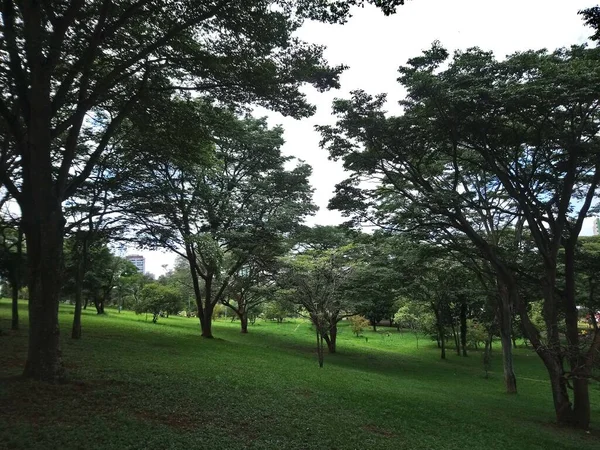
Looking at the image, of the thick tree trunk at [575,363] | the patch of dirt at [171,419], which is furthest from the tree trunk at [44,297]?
the thick tree trunk at [575,363]

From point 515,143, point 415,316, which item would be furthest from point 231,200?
point 415,316

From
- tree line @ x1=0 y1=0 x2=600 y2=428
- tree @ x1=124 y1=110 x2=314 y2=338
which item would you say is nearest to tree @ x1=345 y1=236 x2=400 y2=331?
tree line @ x1=0 y1=0 x2=600 y2=428

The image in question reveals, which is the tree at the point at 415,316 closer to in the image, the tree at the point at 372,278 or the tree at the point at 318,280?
the tree at the point at 372,278

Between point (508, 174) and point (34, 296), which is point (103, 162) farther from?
point (508, 174)

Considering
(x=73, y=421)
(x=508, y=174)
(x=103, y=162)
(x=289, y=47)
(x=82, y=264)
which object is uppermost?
(x=289, y=47)

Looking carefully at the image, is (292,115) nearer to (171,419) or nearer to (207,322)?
(171,419)

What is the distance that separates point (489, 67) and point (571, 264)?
18.6 feet

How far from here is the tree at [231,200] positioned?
14367 millimetres

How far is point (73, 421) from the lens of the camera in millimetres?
5312

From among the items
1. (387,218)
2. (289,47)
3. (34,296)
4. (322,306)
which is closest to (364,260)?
(322,306)

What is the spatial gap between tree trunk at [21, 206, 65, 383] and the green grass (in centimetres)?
31

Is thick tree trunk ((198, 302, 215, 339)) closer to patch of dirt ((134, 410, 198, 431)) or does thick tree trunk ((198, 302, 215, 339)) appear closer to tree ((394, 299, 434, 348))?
tree ((394, 299, 434, 348))

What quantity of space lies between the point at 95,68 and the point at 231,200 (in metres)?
11.5

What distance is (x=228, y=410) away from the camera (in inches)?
268
